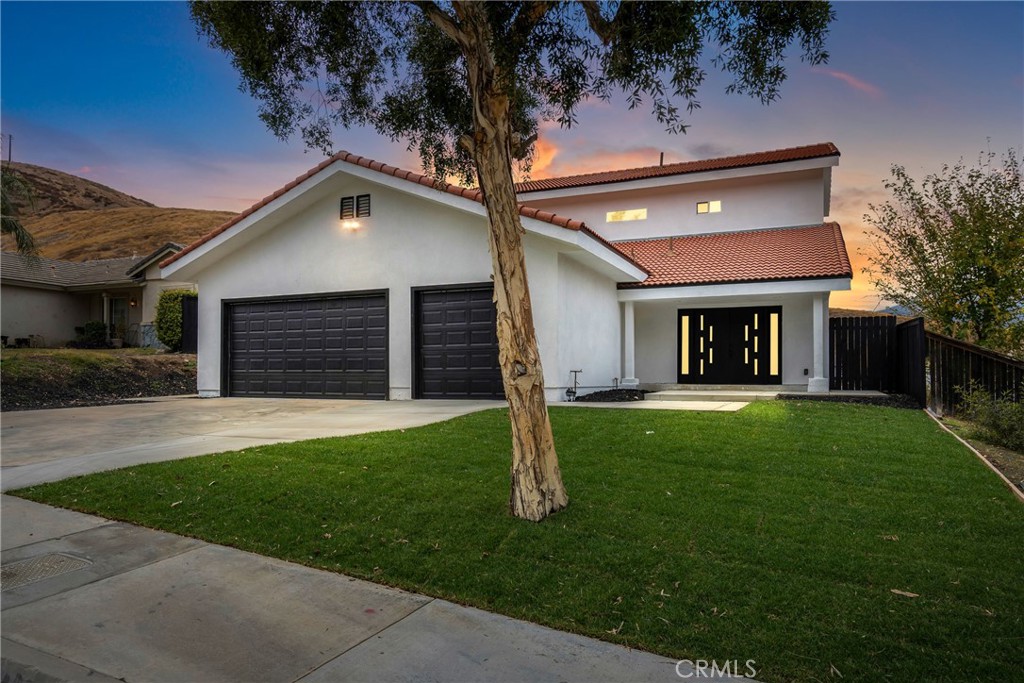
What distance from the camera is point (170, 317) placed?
78.4ft

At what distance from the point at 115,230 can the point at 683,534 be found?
9027 cm

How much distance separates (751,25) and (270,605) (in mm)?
6591

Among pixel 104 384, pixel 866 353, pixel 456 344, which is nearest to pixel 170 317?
pixel 104 384

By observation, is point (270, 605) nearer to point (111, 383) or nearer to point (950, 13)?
point (950, 13)

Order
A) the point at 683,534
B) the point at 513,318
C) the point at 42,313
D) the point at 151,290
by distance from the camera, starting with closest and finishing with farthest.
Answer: the point at 683,534
the point at 513,318
the point at 151,290
the point at 42,313

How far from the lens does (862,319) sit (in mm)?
15008

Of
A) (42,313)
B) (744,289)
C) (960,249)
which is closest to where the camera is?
(960,249)

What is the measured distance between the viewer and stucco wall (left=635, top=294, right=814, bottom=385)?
15812mm

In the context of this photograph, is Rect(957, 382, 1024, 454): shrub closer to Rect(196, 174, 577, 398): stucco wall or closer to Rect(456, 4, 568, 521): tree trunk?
Rect(196, 174, 577, 398): stucco wall

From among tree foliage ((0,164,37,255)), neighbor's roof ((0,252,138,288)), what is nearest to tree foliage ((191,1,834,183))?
tree foliage ((0,164,37,255))

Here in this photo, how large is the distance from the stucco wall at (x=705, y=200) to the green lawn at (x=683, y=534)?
11.6 metres

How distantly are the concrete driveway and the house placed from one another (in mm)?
1308

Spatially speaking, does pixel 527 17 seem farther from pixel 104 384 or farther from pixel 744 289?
pixel 104 384

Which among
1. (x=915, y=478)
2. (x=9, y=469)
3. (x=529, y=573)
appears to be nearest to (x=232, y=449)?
(x=9, y=469)
